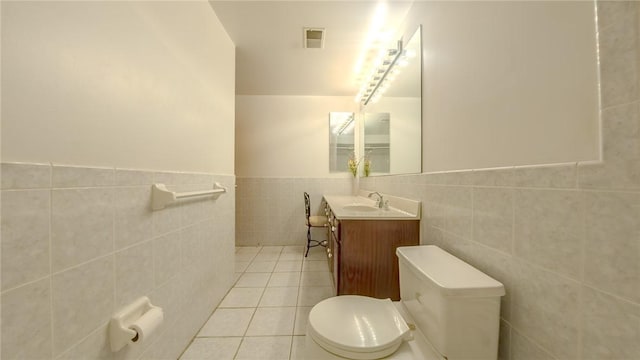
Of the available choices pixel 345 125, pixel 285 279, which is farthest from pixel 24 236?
pixel 345 125

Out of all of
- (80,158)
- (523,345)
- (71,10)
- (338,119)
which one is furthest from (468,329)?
(338,119)

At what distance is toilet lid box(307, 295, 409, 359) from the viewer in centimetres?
76

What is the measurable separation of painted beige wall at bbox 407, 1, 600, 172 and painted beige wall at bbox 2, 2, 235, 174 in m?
1.56

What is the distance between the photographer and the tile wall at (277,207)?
3697 mm

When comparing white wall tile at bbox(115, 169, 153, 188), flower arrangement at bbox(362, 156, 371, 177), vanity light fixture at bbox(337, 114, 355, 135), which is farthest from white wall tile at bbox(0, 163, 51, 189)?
vanity light fixture at bbox(337, 114, 355, 135)

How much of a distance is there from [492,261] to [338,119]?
3193 millimetres

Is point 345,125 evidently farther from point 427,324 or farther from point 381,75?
point 427,324

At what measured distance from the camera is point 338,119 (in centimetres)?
376

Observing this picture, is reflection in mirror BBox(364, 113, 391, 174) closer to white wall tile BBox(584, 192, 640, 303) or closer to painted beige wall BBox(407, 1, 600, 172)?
painted beige wall BBox(407, 1, 600, 172)

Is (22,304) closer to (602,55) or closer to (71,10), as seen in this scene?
(71,10)

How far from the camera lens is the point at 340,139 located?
3742 millimetres

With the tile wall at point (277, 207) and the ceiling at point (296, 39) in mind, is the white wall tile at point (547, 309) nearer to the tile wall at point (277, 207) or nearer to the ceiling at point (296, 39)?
the ceiling at point (296, 39)

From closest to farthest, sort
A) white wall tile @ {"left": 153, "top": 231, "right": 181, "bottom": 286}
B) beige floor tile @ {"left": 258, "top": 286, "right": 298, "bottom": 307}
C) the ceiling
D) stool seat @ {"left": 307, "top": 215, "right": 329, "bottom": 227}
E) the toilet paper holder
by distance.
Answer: the toilet paper holder → white wall tile @ {"left": 153, "top": 231, "right": 181, "bottom": 286} → the ceiling → beige floor tile @ {"left": 258, "top": 286, "right": 298, "bottom": 307} → stool seat @ {"left": 307, "top": 215, "right": 329, "bottom": 227}

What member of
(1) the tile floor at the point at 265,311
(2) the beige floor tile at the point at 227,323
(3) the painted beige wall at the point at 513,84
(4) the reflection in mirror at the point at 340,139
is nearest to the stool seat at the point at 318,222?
(1) the tile floor at the point at 265,311
